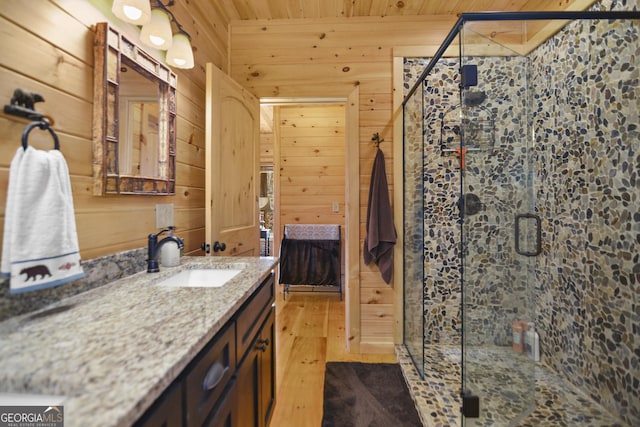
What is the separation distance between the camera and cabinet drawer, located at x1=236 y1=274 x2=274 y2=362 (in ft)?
3.36

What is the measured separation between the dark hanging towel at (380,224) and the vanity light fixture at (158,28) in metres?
1.51

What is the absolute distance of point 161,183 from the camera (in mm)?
1503

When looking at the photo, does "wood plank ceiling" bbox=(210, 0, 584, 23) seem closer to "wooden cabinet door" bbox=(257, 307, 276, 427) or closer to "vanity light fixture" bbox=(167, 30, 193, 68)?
"vanity light fixture" bbox=(167, 30, 193, 68)

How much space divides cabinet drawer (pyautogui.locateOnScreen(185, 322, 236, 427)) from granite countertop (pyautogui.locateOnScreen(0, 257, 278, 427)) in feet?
0.28

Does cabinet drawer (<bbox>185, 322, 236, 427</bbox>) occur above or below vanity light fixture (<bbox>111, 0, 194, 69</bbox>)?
below

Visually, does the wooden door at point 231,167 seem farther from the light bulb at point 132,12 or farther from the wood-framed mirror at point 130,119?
the light bulb at point 132,12

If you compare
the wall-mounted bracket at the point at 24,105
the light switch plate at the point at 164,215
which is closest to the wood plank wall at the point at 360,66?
the light switch plate at the point at 164,215

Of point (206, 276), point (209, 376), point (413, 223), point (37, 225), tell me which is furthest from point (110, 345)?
point (413, 223)

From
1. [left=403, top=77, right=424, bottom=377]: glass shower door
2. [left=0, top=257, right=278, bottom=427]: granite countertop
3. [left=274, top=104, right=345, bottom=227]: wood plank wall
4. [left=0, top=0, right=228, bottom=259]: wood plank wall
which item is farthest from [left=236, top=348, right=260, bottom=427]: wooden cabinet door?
[left=274, top=104, right=345, bottom=227]: wood plank wall

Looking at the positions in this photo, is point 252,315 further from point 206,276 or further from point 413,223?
point 413,223

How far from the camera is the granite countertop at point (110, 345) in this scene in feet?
1.50

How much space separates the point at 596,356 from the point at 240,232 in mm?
2360

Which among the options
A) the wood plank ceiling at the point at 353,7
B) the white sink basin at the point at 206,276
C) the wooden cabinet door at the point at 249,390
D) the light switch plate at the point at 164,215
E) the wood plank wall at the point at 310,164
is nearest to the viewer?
the wooden cabinet door at the point at 249,390

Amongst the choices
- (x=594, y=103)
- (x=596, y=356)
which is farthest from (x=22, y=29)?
(x=596, y=356)
